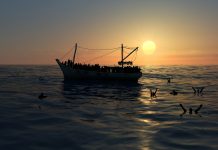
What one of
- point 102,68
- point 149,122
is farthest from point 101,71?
point 149,122

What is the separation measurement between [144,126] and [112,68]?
53911mm

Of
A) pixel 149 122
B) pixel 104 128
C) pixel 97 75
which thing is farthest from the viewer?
pixel 97 75

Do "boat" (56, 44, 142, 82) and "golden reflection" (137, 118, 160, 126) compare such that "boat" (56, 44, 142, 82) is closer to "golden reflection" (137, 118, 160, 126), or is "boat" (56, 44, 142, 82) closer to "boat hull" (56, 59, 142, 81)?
"boat hull" (56, 59, 142, 81)

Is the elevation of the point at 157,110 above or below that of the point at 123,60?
below

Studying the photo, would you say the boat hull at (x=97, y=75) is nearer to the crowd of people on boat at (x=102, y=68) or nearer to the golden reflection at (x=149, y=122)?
the crowd of people on boat at (x=102, y=68)

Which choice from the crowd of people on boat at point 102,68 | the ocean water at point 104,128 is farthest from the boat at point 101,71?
the ocean water at point 104,128

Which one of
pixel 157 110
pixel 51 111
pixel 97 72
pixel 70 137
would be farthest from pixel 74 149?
pixel 97 72

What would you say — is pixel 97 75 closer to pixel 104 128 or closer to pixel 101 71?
pixel 101 71

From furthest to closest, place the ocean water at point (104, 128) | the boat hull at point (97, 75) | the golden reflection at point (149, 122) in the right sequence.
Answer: the boat hull at point (97, 75) → the golden reflection at point (149, 122) → the ocean water at point (104, 128)

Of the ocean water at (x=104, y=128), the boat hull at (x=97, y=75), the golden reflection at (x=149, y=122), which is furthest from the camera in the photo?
the boat hull at (x=97, y=75)

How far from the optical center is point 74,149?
63.3 feet

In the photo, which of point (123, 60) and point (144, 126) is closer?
point (144, 126)

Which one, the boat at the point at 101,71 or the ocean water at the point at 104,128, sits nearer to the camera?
the ocean water at the point at 104,128

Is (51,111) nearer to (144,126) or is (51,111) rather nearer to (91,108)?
(91,108)
